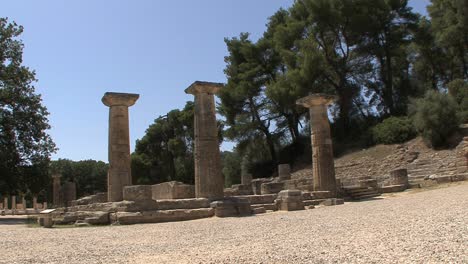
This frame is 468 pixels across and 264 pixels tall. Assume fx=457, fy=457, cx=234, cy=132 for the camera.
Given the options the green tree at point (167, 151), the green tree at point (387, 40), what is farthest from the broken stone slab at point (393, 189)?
the green tree at point (167, 151)

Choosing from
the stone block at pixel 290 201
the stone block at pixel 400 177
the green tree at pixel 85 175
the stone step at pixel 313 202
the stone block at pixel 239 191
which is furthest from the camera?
the green tree at pixel 85 175

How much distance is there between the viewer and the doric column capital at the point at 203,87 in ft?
49.0

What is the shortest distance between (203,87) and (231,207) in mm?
4193

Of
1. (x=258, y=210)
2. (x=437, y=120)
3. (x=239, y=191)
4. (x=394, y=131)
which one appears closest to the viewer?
(x=258, y=210)

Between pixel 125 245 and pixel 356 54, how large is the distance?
111 ft

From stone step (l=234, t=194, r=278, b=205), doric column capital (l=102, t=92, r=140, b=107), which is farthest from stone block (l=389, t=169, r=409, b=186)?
doric column capital (l=102, t=92, r=140, b=107)

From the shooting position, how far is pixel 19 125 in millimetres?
23781

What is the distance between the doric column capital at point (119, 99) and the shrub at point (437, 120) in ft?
62.3

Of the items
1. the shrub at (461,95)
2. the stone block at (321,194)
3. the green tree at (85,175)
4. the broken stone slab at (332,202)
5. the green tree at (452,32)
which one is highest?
the green tree at (452,32)

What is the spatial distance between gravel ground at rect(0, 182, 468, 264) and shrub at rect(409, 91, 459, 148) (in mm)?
19036

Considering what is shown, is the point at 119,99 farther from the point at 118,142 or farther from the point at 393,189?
the point at 393,189

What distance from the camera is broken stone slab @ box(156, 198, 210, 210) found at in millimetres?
13255

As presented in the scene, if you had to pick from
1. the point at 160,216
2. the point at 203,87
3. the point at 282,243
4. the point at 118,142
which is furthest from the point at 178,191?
the point at 282,243

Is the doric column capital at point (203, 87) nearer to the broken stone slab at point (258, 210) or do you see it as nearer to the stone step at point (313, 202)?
the broken stone slab at point (258, 210)
